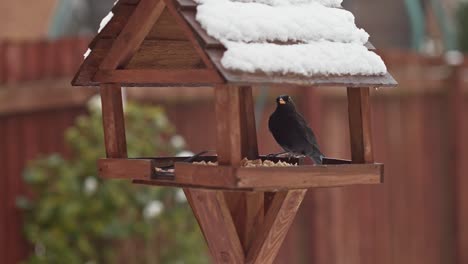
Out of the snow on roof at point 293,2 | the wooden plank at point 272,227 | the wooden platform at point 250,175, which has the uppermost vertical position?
the snow on roof at point 293,2

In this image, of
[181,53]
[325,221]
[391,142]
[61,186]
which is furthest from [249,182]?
[391,142]

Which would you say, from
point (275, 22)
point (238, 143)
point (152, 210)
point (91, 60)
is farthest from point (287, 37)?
point (152, 210)

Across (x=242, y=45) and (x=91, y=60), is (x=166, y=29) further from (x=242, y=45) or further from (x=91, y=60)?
(x=242, y=45)

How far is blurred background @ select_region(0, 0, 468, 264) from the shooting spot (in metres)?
5.48

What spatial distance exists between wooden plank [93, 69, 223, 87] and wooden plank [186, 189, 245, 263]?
0.30m

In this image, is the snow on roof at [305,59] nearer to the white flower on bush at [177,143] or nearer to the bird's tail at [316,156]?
the bird's tail at [316,156]

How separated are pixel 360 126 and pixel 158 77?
1.95 feet

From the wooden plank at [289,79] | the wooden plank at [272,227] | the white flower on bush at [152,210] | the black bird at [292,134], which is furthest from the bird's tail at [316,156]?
the white flower on bush at [152,210]

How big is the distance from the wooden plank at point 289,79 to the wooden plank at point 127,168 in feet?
1.48

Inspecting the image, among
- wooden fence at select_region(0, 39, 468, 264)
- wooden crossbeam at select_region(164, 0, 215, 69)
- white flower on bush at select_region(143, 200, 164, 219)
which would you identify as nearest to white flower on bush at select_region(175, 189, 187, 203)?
white flower on bush at select_region(143, 200, 164, 219)

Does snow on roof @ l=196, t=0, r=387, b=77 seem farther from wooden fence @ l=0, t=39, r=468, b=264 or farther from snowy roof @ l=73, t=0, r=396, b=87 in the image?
wooden fence @ l=0, t=39, r=468, b=264

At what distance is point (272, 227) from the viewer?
296 centimetres

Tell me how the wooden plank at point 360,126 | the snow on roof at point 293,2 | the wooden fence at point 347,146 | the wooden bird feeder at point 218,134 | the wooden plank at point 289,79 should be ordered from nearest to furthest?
the wooden plank at point 289,79
the wooden bird feeder at point 218,134
the snow on roof at point 293,2
the wooden plank at point 360,126
the wooden fence at point 347,146

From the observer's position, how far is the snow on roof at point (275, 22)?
271 cm
